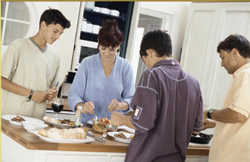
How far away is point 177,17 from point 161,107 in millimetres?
4088

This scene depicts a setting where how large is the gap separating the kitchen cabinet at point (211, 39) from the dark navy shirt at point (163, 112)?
2.98 m

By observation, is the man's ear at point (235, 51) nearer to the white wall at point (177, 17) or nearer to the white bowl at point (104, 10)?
the white bowl at point (104, 10)

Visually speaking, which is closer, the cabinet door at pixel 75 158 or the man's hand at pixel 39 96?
the cabinet door at pixel 75 158

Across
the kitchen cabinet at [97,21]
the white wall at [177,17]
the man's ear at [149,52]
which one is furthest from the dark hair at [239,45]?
the white wall at [177,17]

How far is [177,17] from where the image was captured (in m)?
5.40

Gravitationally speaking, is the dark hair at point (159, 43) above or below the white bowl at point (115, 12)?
below

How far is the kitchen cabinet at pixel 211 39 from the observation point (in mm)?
4430

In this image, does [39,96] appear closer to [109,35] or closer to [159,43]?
[109,35]

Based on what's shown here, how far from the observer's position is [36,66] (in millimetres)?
2154

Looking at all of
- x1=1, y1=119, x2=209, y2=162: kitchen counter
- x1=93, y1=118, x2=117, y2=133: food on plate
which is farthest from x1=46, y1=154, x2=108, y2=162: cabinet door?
x1=93, y1=118, x2=117, y2=133: food on plate

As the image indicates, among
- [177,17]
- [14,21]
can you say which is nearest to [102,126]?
[14,21]

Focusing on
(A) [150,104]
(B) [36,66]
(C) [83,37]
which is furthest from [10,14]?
(A) [150,104]

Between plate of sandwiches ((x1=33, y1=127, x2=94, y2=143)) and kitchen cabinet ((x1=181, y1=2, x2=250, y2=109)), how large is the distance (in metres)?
3.19

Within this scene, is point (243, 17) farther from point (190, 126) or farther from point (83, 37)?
point (190, 126)
